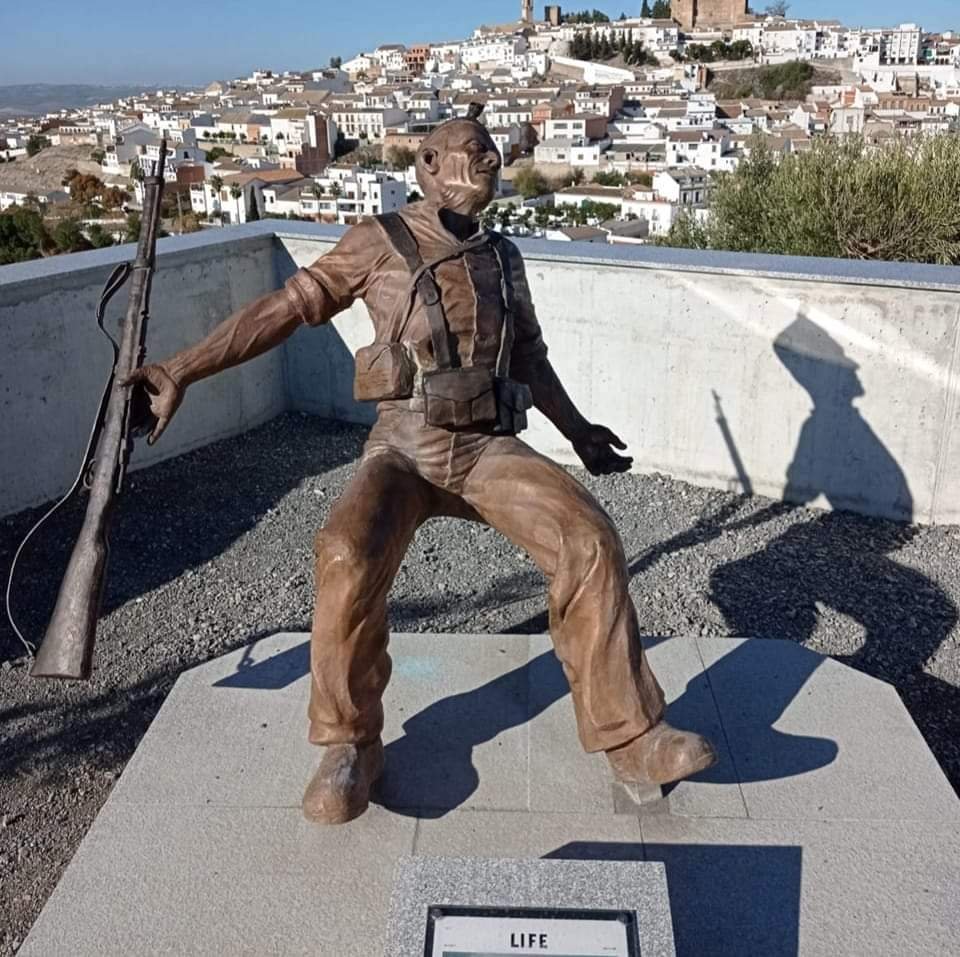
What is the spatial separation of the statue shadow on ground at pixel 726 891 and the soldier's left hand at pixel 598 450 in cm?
137

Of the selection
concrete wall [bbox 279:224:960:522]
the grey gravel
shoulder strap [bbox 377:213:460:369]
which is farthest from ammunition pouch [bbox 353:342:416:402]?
concrete wall [bbox 279:224:960:522]

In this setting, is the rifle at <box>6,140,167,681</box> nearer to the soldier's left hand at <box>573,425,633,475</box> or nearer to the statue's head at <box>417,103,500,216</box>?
the statue's head at <box>417,103,500,216</box>

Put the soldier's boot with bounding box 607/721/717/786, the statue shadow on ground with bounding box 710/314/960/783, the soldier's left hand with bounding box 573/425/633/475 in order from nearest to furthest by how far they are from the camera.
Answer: the soldier's boot with bounding box 607/721/717/786 → the soldier's left hand with bounding box 573/425/633/475 → the statue shadow on ground with bounding box 710/314/960/783

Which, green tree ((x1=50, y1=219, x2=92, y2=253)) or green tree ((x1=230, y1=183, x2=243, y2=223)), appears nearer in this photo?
green tree ((x1=50, y1=219, x2=92, y2=253))

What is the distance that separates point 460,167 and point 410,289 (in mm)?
438

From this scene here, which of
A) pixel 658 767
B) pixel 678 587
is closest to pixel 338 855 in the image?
pixel 658 767

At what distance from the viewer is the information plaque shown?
2.22 metres

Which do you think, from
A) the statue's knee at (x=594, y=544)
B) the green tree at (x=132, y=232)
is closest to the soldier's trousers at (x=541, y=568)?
the statue's knee at (x=594, y=544)

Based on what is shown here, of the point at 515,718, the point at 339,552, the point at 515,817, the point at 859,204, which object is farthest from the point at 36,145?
the point at 515,817

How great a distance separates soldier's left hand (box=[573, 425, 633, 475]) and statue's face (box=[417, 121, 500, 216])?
966 mm

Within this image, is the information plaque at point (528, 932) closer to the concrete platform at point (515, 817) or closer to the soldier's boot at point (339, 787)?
the concrete platform at point (515, 817)

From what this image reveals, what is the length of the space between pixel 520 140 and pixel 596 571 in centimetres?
7228

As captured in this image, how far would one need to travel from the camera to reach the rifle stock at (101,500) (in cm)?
296

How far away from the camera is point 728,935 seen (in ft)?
9.09
